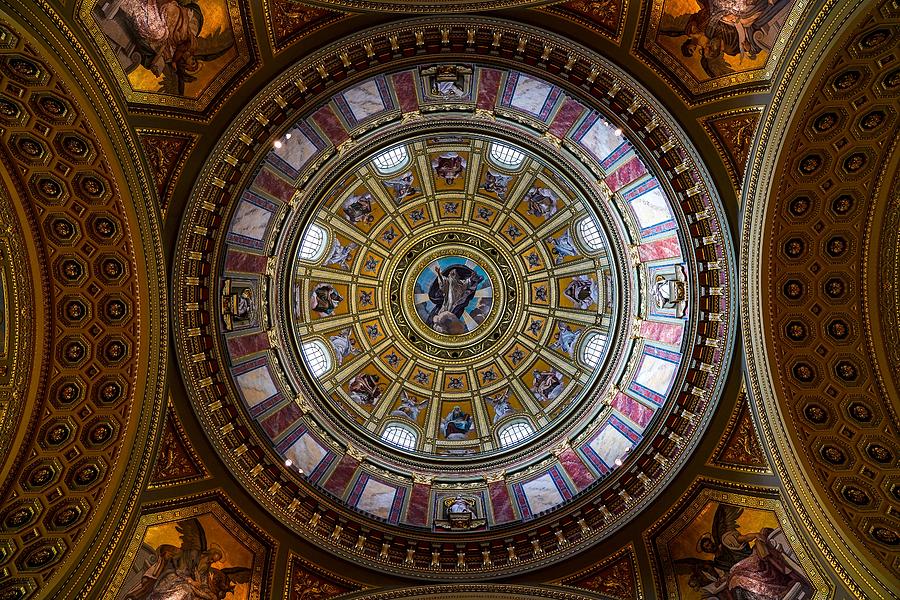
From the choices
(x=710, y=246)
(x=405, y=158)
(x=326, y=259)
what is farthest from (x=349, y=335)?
(x=710, y=246)

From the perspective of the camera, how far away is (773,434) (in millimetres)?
16844

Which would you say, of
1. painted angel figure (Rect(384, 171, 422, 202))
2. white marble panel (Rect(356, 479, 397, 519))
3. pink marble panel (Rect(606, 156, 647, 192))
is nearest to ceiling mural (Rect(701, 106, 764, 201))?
pink marble panel (Rect(606, 156, 647, 192))

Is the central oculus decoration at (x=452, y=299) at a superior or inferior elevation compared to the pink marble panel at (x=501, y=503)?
superior

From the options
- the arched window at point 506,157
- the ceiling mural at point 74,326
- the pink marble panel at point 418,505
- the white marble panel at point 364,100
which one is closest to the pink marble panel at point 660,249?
the arched window at point 506,157

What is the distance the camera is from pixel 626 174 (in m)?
20.6

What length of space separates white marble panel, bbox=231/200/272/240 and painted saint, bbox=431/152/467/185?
9491 millimetres

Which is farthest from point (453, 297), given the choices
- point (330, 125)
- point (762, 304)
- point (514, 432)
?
point (762, 304)

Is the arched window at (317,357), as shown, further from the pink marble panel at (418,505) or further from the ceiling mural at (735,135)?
the ceiling mural at (735,135)

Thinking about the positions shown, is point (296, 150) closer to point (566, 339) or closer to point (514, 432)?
point (566, 339)

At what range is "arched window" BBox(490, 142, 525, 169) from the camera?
26538mm

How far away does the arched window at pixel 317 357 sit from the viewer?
87.1 ft

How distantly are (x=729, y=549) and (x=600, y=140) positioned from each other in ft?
47.2

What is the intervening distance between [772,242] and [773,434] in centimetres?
569

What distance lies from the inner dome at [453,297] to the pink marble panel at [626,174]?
2713 mm
